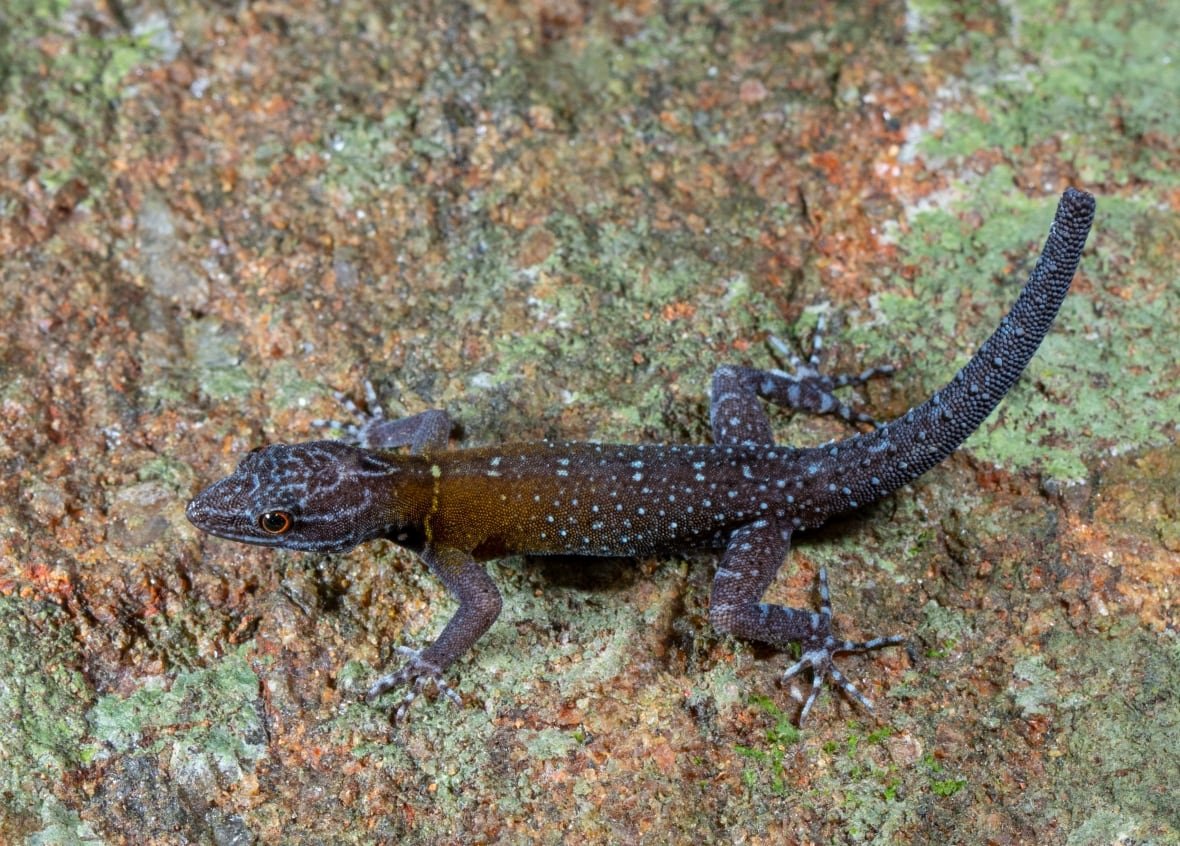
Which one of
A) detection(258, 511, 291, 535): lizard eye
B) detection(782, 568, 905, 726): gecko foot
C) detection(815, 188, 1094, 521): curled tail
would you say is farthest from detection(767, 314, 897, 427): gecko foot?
detection(258, 511, 291, 535): lizard eye

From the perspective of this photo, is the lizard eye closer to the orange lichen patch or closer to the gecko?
the gecko

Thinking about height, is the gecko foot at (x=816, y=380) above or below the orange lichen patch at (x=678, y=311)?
below

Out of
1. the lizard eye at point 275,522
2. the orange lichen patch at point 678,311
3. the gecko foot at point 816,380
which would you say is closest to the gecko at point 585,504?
the lizard eye at point 275,522

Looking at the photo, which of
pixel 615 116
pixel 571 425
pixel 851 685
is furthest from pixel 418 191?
pixel 851 685

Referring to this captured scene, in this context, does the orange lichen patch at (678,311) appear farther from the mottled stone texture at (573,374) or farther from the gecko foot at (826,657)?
the gecko foot at (826,657)

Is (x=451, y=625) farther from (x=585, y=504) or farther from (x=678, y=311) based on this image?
(x=678, y=311)

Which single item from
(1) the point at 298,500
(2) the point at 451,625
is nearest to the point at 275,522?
(1) the point at 298,500
